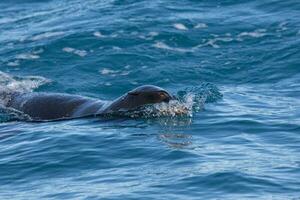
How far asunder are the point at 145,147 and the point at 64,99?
2.88m

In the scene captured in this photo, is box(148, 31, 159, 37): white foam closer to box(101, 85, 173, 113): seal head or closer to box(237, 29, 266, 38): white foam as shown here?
box(237, 29, 266, 38): white foam

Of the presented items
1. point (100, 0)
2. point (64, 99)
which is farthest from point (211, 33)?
point (64, 99)

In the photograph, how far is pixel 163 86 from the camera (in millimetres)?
15812

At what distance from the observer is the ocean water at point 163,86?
8.73 m

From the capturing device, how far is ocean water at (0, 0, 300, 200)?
8734 mm

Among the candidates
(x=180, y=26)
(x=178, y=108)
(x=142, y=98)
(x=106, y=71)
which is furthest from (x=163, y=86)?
(x=142, y=98)

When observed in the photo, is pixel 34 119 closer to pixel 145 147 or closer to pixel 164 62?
pixel 145 147

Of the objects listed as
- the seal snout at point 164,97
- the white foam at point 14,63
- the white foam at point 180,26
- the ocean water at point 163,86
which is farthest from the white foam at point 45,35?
the seal snout at point 164,97

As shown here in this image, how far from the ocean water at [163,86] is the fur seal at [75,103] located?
0.21 metres

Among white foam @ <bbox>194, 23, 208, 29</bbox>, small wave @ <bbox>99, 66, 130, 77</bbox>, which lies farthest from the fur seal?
white foam @ <bbox>194, 23, 208, 29</bbox>

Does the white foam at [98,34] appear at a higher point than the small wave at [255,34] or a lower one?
higher

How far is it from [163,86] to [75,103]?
12.3ft

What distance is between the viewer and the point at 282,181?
8.52m

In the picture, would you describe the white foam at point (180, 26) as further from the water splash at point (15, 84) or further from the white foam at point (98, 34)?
the water splash at point (15, 84)
